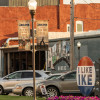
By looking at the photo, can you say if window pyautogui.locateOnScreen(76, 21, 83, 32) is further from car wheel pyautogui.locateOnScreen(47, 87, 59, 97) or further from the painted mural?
car wheel pyautogui.locateOnScreen(47, 87, 59, 97)

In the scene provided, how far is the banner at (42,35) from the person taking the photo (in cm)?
2025

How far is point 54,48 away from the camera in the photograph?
139 ft

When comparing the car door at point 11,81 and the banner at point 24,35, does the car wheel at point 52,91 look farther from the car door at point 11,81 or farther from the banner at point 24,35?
the car door at point 11,81

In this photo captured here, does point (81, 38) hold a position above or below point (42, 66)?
above

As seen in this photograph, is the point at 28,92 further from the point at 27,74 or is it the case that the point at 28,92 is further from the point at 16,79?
the point at 16,79

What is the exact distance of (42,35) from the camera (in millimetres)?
22141

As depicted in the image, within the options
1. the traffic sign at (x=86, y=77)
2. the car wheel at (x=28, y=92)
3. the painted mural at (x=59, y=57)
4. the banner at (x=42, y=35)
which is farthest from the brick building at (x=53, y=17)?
the traffic sign at (x=86, y=77)

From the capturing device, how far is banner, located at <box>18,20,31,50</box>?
70.5ft

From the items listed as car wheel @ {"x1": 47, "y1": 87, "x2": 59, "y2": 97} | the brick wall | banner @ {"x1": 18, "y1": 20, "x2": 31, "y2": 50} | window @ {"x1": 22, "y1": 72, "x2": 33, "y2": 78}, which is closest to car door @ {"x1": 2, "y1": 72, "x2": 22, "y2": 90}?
window @ {"x1": 22, "y1": 72, "x2": 33, "y2": 78}

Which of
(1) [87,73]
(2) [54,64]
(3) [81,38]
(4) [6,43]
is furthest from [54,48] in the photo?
(1) [87,73]

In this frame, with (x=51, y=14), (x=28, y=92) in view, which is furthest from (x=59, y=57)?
(x=28, y=92)

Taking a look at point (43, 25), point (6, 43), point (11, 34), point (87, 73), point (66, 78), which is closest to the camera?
point (87, 73)

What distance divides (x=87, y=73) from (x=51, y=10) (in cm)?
4273

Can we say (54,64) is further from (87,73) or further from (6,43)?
(87,73)
